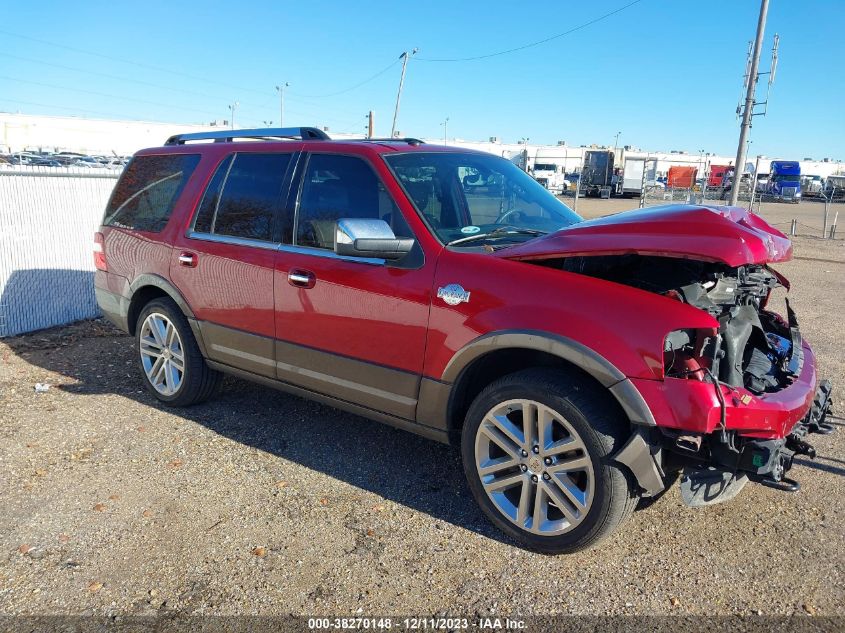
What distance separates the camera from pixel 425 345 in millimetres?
3363

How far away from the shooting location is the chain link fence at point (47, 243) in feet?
21.7

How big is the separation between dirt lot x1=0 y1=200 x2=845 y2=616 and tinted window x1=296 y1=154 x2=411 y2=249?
147 cm

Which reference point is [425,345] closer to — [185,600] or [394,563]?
[394,563]

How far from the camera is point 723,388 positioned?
2715 mm

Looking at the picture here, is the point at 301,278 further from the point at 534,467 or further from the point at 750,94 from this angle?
the point at 750,94

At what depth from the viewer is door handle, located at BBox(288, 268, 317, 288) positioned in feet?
12.5

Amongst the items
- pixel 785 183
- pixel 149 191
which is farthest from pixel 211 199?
pixel 785 183

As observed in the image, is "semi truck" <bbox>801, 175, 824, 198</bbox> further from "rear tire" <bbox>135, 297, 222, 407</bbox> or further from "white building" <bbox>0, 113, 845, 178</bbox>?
"rear tire" <bbox>135, 297, 222, 407</bbox>

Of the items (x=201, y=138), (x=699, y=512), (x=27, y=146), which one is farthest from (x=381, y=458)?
(x=27, y=146)

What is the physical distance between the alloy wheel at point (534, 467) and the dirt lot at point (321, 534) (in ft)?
0.65

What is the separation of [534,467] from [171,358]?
3030 millimetres


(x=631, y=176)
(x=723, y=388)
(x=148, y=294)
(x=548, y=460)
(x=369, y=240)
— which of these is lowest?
(x=548, y=460)

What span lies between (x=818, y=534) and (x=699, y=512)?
1.88ft

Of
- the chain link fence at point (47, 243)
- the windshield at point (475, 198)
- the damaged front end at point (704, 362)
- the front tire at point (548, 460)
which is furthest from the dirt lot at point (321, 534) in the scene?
the chain link fence at point (47, 243)
